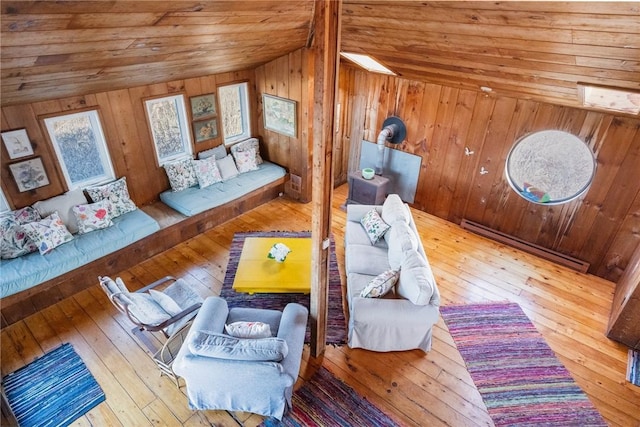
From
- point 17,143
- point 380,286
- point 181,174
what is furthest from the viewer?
point 181,174

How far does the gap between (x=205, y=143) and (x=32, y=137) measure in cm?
199

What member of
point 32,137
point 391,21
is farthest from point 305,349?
point 32,137

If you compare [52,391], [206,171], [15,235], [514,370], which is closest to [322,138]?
[514,370]

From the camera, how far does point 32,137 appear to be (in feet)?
11.7

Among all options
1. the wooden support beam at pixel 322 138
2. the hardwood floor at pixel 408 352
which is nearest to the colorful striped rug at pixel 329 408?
the hardwood floor at pixel 408 352

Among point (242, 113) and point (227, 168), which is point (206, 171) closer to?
point (227, 168)

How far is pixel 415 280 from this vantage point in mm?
2998

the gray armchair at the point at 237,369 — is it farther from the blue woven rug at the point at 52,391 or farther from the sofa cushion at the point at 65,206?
the sofa cushion at the point at 65,206

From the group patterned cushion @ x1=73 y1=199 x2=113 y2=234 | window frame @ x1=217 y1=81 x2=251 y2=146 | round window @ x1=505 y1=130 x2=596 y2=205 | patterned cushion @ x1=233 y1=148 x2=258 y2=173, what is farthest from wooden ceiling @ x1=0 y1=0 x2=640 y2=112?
patterned cushion @ x1=233 y1=148 x2=258 y2=173

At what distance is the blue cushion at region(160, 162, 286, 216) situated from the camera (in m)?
4.57

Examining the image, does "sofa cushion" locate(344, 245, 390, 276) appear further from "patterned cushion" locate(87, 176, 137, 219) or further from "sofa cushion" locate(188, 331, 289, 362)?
"patterned cushion" locate(87, 176, 137, 219)

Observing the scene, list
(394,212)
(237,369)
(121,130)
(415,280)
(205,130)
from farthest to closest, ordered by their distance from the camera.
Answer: (205,130)
(121,130)
(394,212)
(415,280)
(237,369)

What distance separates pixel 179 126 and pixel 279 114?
138 cm

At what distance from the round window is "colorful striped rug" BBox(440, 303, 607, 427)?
57.7 inches
